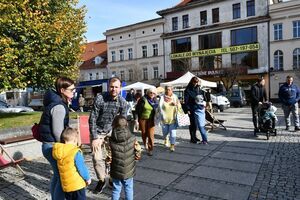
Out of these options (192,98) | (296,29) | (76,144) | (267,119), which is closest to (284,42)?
(296,29)

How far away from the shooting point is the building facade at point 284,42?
30859 millimetres

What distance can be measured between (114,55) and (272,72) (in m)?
23.6

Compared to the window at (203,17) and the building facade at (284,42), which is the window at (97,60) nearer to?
the window at (203,17)

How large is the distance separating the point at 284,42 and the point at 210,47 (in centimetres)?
831

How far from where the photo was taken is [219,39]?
3575 cm

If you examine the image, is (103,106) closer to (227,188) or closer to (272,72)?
(227,188)

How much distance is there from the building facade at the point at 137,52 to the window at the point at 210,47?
6.01 metres

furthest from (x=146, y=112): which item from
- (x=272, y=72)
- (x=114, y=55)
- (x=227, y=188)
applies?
(x=114, y=55)

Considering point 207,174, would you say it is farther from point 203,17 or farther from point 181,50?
point 181,50

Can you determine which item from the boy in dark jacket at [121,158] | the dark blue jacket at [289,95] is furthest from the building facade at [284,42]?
the boy in dark jacket at [121,158]

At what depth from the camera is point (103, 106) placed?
4.80 m

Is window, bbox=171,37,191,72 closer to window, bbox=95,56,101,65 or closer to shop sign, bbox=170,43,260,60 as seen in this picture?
shop sign, bbox=170,43,260,60

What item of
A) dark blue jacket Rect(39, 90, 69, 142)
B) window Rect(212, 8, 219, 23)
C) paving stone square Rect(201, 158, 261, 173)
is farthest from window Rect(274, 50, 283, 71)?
dark blue jacket Rect(39, 90, 69, 142)

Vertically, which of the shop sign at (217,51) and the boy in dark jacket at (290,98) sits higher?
the shop sign at (217,51)
